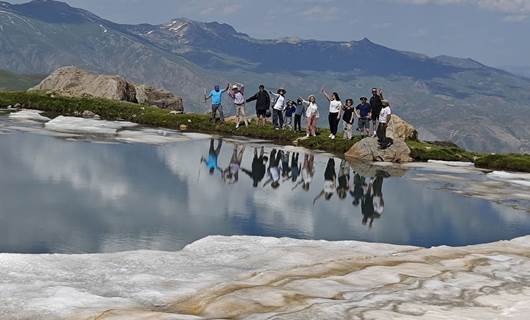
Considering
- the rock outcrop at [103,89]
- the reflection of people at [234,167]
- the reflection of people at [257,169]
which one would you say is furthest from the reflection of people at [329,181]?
the rock outcrop at [103,89]

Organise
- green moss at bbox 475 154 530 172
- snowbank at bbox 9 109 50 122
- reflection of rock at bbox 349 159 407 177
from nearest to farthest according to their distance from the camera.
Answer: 1. reflection of rock at bbox 349 159 407 177
2. green moss at bbox 475 154 530 172
3. snowbank at bbox 9 109 50 122

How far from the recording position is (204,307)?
13.8m

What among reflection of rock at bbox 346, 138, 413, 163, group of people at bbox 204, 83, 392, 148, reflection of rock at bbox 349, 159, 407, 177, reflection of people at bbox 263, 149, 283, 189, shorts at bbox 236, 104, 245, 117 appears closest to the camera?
reflection of people at bbox 263, 149, 283, 189

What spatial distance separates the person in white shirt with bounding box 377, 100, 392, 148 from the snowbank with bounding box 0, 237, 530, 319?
2708 cm

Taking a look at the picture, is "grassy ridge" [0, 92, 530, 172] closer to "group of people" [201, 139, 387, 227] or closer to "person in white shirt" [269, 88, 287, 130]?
"person in white shirt" [269, 88, 287, 130]

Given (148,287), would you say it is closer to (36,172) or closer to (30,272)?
(30,272)

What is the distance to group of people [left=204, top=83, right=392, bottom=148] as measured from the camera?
51.8 meters

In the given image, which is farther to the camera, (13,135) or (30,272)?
(13,135)

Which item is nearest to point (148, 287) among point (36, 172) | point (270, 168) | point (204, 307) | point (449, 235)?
point (204, 307)

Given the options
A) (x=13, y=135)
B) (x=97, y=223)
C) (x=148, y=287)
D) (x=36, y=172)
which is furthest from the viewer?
(x=13, y=135)

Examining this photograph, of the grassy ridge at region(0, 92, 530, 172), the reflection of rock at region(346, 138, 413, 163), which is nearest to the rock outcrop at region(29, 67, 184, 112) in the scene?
the grassy ridge at region(0, 92, 530, 172)

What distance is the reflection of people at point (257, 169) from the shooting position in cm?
3794

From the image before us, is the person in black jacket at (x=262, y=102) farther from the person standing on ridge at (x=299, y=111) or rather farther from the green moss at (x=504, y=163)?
the green moss at (x=504, y=163)

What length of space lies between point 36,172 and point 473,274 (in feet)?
77.8
